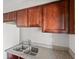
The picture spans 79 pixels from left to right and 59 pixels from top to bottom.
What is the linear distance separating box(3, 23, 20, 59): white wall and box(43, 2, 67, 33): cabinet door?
2.20m

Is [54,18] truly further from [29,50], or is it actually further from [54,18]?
[29,50]

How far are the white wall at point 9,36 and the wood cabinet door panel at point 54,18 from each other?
7.22 ft

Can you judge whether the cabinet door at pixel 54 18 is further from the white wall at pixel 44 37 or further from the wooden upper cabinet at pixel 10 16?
the wooden upper cabinet at pixel 10 16

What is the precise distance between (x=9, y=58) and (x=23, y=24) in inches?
67.8

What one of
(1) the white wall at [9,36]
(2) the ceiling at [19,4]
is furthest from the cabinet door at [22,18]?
(1) the white wall at [9,36]

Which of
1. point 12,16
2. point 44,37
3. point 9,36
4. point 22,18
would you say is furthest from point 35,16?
point 9,36

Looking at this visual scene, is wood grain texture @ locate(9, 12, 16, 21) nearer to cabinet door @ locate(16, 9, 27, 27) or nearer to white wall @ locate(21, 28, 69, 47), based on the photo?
cabinet door @ locate(16, 9, 27, 27)

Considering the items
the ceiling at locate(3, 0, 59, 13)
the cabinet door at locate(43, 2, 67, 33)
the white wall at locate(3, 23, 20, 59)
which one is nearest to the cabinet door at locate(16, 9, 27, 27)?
the ceiling at locate(3, 0, 59, 13)

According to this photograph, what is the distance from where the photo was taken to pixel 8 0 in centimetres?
316

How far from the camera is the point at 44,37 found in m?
3.14

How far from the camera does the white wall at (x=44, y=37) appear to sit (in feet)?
8.70

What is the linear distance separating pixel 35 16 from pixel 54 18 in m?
0.52
